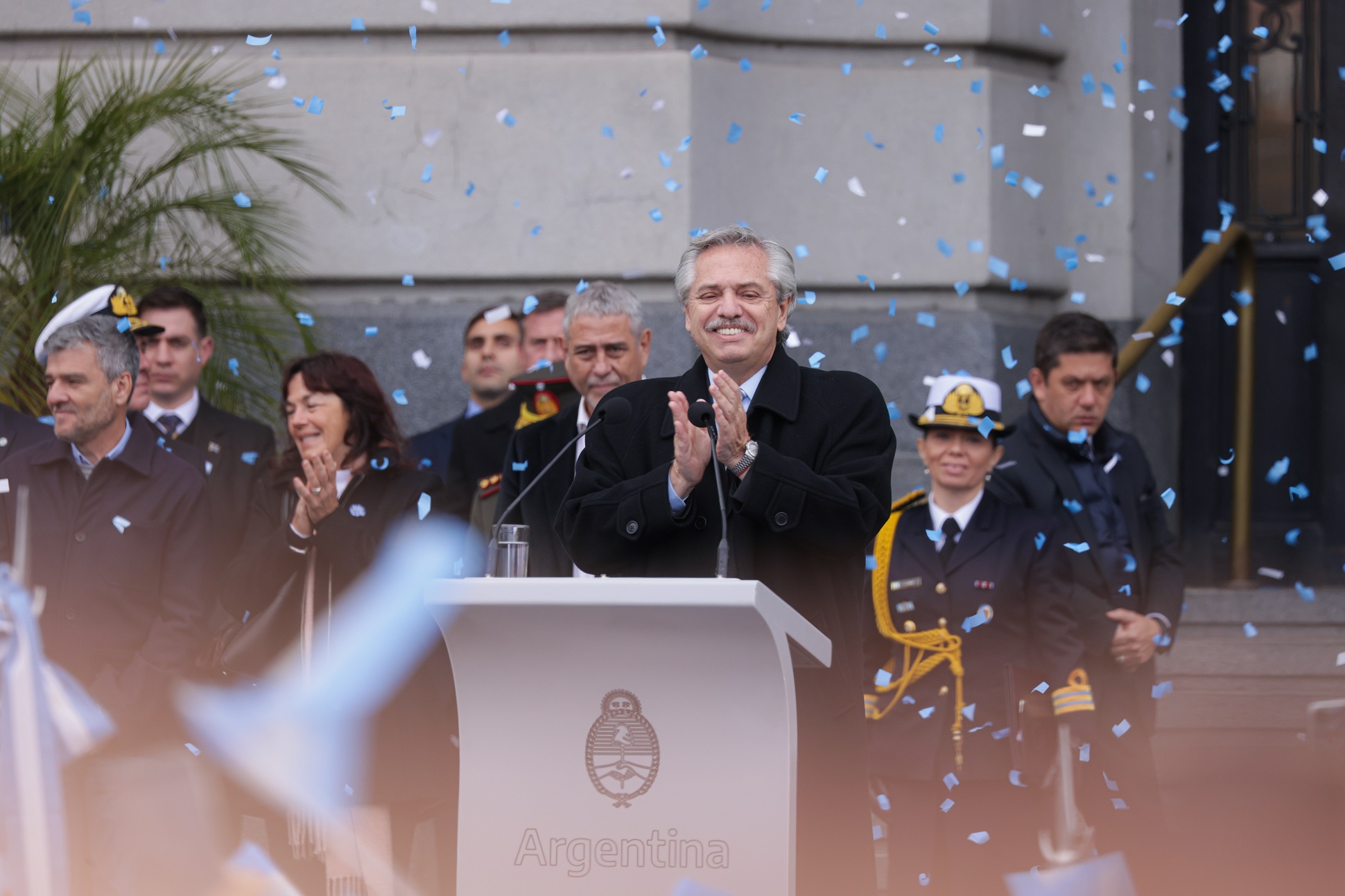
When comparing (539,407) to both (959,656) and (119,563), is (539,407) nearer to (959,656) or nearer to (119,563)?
(119,563)

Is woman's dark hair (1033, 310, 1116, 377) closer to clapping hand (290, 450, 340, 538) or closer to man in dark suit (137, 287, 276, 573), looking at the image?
clapping hand (290, 450, 340, 538)

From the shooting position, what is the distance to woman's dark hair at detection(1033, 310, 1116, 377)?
5.24 meters

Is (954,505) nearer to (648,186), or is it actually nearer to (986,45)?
(648,186)

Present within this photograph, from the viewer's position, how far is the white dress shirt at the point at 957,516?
4.85 meters

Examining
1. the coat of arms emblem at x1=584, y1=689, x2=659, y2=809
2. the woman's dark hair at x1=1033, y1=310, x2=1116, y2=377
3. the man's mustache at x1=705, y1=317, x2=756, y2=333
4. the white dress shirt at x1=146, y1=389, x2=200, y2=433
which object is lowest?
the coat of arms emblem at x1=584, y1=689, x2=659, y2=809

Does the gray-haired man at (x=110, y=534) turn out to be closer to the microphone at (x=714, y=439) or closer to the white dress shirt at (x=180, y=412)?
the white dress shirt at (x=180, y=412)

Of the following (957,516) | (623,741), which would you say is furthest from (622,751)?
(957,516)

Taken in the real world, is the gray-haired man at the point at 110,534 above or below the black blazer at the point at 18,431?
below

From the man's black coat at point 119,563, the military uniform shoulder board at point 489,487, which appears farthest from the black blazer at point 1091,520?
the man's black coat at point 119,563

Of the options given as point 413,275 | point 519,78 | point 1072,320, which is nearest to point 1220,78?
point 1072,320

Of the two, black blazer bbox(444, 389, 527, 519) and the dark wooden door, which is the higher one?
the dark wooden door

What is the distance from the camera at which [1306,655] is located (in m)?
5.86

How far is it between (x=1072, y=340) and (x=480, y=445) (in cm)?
202

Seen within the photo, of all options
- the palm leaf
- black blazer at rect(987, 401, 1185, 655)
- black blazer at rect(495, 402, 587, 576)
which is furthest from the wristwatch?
the palm leaf
